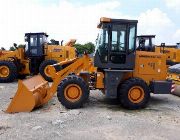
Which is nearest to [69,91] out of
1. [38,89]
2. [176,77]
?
[38,89]

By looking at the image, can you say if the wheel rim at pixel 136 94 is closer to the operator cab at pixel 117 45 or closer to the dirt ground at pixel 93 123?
the dirt ground at pixel 93 123

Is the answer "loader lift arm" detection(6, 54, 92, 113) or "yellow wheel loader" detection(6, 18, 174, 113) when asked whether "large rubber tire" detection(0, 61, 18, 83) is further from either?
"yellow wheel loader" detection(6, 18, 174, 113)

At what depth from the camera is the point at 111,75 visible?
10445mm

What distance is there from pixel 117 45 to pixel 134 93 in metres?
1.42

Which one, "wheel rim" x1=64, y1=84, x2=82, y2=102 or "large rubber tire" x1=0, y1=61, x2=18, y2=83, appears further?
"large rubber tire" x1=0, y1=61, x2=18, y2=83

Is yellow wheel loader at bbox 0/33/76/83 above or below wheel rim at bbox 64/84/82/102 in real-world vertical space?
above

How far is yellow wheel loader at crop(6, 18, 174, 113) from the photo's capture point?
10.3 meters

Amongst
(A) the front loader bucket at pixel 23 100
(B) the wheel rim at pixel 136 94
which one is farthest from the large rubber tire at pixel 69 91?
(B) the wheel rim at pixel 136 94

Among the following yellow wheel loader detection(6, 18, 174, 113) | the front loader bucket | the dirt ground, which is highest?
yellow wheel loader detection(6, 18, 174, 113)

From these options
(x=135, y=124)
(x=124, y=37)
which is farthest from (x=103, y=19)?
(x=135, y=124)

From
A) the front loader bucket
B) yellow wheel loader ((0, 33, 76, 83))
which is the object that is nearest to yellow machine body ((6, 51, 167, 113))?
the front loader bucket

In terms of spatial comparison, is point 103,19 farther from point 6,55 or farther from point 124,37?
point 6,55

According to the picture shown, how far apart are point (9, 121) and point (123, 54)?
3.77 meters

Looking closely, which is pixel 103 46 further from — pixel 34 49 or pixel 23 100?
pixel 34 49
